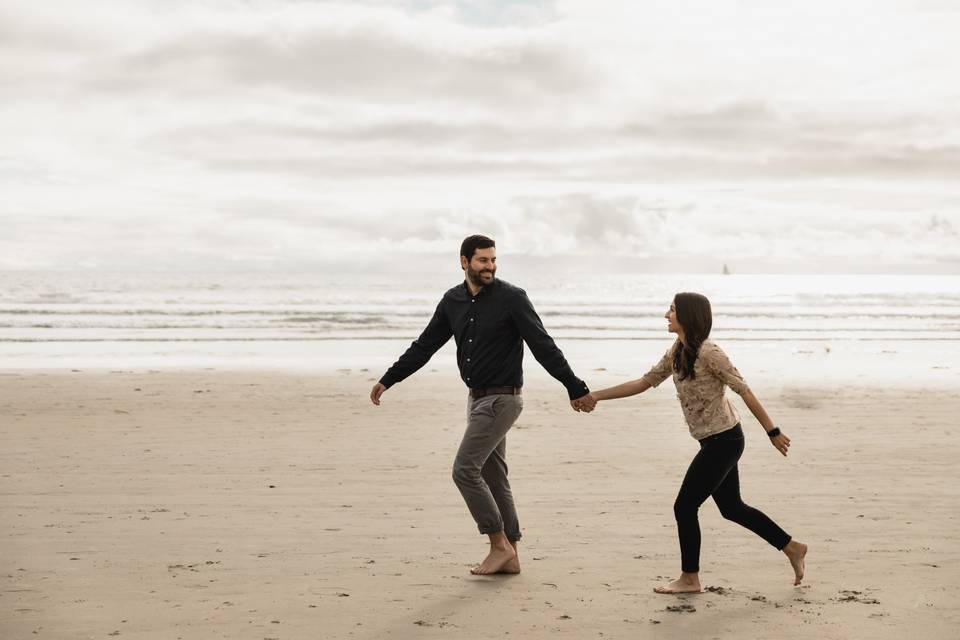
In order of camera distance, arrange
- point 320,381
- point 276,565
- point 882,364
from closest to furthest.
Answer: point 276,565
point 320,381
point 882,364

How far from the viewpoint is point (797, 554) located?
5098 mm

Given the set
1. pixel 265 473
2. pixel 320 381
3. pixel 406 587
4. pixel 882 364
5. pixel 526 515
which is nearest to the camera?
pixel 406 587

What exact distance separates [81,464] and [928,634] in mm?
7047

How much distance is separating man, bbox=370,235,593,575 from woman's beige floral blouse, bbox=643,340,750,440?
0.63 meters

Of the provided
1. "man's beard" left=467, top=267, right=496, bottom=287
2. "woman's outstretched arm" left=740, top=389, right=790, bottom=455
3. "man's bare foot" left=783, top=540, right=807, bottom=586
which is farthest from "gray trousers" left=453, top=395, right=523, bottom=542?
"man's bare foot" left=783, top=540, right=807, bottom=586

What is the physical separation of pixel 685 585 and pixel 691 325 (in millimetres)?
1375

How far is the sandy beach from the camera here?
4652 millimetres

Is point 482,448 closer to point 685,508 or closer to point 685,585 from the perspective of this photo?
point 685,508

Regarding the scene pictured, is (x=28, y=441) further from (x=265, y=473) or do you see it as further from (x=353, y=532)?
(x=353, y=532)

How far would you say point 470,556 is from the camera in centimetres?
584

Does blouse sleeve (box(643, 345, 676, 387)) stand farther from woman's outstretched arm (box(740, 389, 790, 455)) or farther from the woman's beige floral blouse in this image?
woman's outstretched arm (box(740, 389, 790, 455))

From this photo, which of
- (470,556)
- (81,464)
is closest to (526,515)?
(470,556)

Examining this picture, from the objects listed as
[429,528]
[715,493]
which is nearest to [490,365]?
[715,493]

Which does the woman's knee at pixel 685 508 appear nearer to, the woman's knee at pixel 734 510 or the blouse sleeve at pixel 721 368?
the woman's knee at pixel 734 510
